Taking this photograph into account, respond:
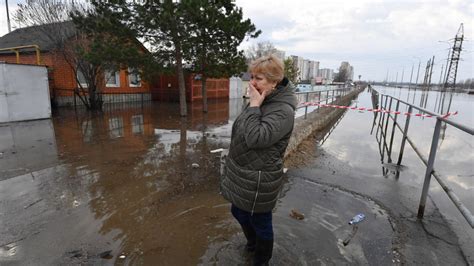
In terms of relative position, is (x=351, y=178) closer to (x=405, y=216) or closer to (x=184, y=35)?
(x=405, y=216)

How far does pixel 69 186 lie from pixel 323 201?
11.8 ft

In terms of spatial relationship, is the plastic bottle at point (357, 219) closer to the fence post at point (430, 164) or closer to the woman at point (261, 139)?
the fence post at point (430, 164)

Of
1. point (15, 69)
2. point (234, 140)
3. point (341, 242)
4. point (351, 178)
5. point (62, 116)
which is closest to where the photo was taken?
point (234, 140)

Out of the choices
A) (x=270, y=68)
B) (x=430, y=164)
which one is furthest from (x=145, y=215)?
(x=430, y=164)

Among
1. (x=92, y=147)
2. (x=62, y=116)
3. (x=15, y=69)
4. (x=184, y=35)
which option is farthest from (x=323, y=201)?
(x=62, y=116)

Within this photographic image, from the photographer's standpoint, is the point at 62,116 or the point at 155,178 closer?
the point at 155,178

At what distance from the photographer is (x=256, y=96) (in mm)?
1800

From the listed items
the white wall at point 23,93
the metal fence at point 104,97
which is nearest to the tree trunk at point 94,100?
the metal fence at point 104,97

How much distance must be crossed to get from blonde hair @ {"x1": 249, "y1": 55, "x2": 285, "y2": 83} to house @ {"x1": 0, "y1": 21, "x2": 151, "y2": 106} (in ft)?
31.6

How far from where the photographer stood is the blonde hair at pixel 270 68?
1794 millimetres

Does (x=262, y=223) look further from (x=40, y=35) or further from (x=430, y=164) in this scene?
(x=40, y=35)

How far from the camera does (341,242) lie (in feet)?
8.75

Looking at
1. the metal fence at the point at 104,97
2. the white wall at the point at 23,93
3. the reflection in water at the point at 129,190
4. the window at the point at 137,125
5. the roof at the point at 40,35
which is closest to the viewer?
the reflection in water at the point at 129,190

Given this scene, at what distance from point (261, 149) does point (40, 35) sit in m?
15.6
